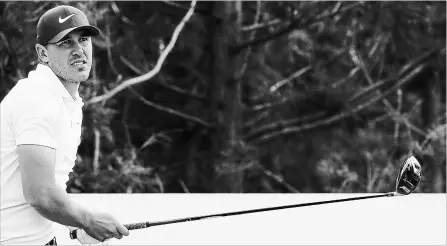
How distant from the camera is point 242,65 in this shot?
7.72m

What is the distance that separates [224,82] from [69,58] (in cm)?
533

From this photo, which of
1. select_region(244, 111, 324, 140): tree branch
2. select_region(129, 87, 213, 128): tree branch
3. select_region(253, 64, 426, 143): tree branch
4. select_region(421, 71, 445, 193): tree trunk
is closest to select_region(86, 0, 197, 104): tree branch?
select_region(129, 87, 213, 128): tree branch

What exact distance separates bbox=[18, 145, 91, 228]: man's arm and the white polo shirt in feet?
0.08

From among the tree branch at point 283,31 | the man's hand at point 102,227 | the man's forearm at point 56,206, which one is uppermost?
the tree branch at point 283,31

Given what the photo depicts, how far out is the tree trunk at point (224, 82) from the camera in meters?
7.50

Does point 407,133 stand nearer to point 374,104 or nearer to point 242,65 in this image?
point 374,104

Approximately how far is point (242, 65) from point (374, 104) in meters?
1.53

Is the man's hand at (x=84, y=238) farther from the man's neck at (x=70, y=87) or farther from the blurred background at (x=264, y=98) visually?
the blurred background at (x=264, y=98)

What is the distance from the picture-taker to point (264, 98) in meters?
8.22

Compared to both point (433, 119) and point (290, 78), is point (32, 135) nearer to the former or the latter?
point (290, 78)

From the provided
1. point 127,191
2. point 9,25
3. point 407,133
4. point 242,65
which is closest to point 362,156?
point 407,133

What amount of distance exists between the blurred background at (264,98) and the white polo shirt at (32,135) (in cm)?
456

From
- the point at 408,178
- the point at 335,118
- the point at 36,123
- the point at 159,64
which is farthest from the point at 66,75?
the point at 335,118

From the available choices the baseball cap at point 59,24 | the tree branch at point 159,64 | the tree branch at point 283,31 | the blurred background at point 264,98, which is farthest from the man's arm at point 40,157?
the tree branch at point 283,31
